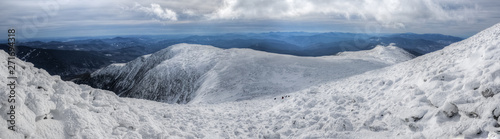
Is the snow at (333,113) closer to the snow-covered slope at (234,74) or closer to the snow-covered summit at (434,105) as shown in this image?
the snow-covered summit at (434,105)

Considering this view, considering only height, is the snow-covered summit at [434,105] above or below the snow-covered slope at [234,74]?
above

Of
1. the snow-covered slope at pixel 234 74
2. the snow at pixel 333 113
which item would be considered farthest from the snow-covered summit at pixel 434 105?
the snow-covered slope at pixel 234 74

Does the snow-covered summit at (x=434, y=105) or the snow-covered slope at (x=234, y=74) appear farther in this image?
the snow-covered slope at (x=234, y=74)

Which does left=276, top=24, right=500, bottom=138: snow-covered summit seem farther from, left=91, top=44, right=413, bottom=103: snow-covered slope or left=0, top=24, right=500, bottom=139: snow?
left=91, top=44, right=413, bottom=103: snow-covered slope

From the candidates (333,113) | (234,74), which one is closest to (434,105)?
(333,113)

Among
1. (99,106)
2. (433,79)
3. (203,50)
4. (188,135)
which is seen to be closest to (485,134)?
(433,79)
